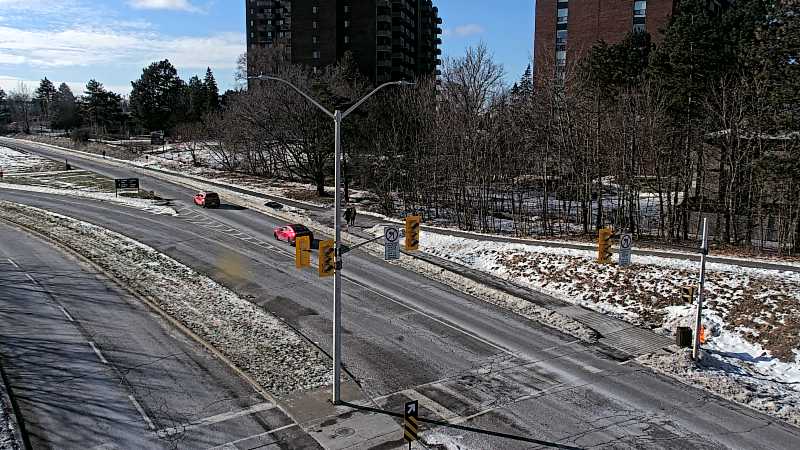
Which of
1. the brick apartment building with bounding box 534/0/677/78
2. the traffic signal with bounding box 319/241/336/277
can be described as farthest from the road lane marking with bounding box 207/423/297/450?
the brick apartment building with bounding box 534/0/677/78

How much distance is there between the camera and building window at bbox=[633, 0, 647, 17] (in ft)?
273

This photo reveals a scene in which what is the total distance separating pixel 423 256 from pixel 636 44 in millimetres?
41549

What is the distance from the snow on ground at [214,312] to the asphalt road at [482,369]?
110cm

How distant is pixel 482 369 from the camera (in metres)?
21.0

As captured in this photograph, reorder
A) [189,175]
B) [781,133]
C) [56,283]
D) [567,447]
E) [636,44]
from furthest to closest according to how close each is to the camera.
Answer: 1. [189,175]
2. [636,44]
3. [781,133]
4. [56,283]
5. [567,447]

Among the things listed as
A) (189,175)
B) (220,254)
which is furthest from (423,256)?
(189,175)

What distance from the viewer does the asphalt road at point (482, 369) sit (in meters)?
17.0

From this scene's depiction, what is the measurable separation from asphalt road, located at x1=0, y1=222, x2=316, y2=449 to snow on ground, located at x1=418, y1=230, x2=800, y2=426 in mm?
15737

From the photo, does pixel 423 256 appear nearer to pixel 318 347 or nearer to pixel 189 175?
pixel 318 347

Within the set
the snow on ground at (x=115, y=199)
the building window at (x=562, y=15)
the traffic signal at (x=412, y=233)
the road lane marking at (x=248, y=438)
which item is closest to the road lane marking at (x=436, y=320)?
the traffic signal at (x=412, y=233)

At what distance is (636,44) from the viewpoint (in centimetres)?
6419

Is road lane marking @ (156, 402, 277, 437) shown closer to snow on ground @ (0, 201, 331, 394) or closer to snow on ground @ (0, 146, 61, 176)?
snow on ground @ (0, 201, 331, 394)

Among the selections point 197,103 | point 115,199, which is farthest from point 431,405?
point 197,103

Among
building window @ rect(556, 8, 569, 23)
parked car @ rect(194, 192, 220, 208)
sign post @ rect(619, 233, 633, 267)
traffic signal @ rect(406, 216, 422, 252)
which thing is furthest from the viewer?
building window @ rect(556, 8, 569, 23)
